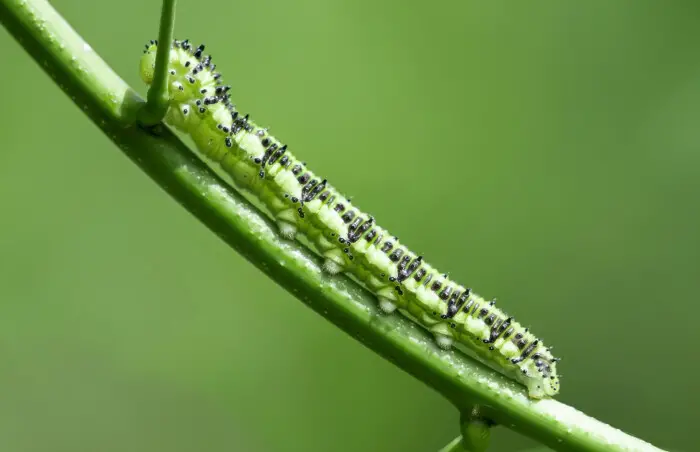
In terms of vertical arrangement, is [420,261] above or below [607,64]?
below

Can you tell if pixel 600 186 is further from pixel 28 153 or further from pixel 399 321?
pixel 28 153

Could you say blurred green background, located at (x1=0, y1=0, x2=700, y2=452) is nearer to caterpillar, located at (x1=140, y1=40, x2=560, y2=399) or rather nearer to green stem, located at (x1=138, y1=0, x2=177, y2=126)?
caterpillar, located at (x1=140, y1=40, x2=560, y2=399)

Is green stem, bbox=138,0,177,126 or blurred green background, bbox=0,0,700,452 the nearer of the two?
green stem, bbox=138,0,177,126

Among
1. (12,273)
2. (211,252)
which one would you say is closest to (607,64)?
(211,252)

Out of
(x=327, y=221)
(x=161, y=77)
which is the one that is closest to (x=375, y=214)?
(x=327, y=221)

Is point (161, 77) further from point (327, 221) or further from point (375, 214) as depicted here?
point (375, 214)

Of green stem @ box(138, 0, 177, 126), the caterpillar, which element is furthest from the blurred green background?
green stem @ box(138, 0, 177, 126)
